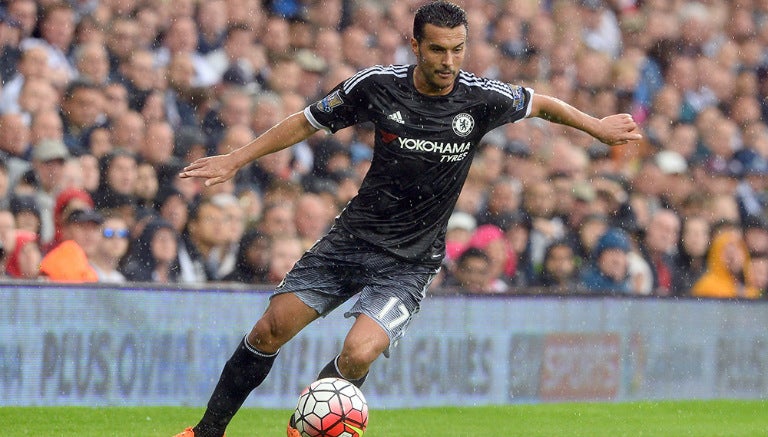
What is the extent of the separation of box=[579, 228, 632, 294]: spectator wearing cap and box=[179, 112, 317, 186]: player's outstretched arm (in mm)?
5492

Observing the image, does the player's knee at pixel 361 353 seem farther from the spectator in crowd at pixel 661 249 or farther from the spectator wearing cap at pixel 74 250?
the spectator in crowd at pixel 661 249

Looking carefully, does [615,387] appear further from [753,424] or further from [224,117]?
[224,117]

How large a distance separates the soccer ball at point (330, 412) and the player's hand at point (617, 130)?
78.9 inches

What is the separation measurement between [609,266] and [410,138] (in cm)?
548

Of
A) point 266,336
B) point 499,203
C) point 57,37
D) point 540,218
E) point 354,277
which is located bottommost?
point 266,336

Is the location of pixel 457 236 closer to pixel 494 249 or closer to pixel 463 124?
pixel 494 249

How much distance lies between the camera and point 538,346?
11094 millimetres

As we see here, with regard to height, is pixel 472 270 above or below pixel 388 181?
below

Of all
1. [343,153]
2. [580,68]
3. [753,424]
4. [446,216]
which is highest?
[580,68]

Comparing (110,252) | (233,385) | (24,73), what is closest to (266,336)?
(233,385)

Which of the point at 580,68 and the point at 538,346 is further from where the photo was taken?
the point at 580,68

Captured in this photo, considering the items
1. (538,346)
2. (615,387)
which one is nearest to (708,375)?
(615,387)

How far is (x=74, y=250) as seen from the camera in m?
9.87

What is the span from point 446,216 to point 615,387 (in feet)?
14.4
